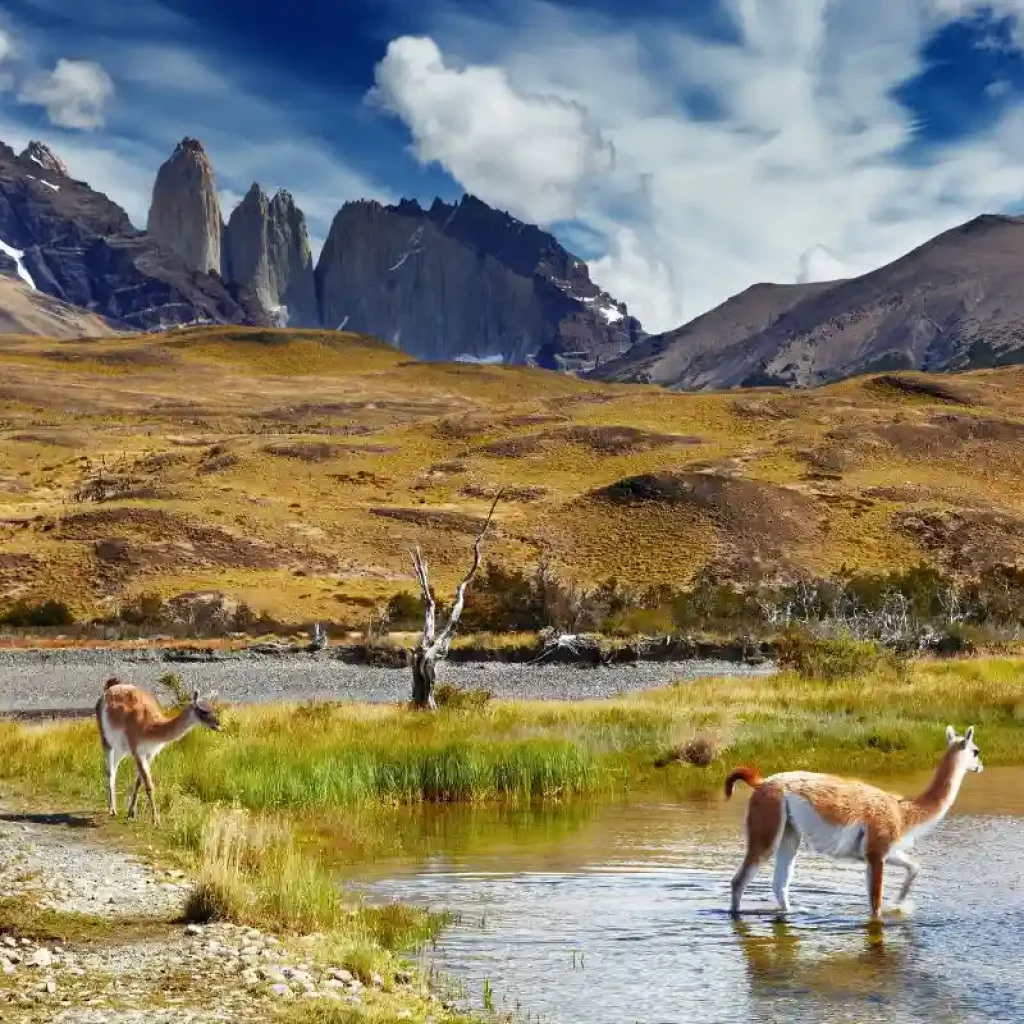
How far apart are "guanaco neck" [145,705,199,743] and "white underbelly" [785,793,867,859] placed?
6.78m

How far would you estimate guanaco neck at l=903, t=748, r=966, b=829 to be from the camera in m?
12.2

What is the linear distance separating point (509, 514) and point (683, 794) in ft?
206

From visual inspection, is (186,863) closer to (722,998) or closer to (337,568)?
(722,998)

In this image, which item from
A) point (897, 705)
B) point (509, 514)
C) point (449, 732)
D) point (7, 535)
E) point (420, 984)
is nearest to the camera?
point (420, 984)

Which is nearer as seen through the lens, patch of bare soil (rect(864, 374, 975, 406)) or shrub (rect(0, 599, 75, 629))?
shrub (rect(0, 599, 75, 629))

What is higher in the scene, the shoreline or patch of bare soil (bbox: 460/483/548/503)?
patch of bare soil (bbox: 460/483/548/503)

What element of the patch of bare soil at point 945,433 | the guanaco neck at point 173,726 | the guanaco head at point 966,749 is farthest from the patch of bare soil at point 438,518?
the guanaco head at point 966,749

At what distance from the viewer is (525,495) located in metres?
89.5

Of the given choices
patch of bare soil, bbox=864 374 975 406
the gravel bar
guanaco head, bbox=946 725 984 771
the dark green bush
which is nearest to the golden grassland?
patch of bare soil, bbox=864 374 975 406

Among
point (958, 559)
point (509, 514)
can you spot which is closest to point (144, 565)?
point (509, 514)

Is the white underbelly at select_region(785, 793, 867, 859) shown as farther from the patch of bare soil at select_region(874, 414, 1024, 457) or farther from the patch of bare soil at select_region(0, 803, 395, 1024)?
the patch of bare soil at select_region(874, 414, 1024, 457)

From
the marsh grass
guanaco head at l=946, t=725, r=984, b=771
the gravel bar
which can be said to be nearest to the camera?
the marsh grass

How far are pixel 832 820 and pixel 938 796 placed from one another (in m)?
1.23

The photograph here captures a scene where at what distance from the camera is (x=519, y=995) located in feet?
33.8
